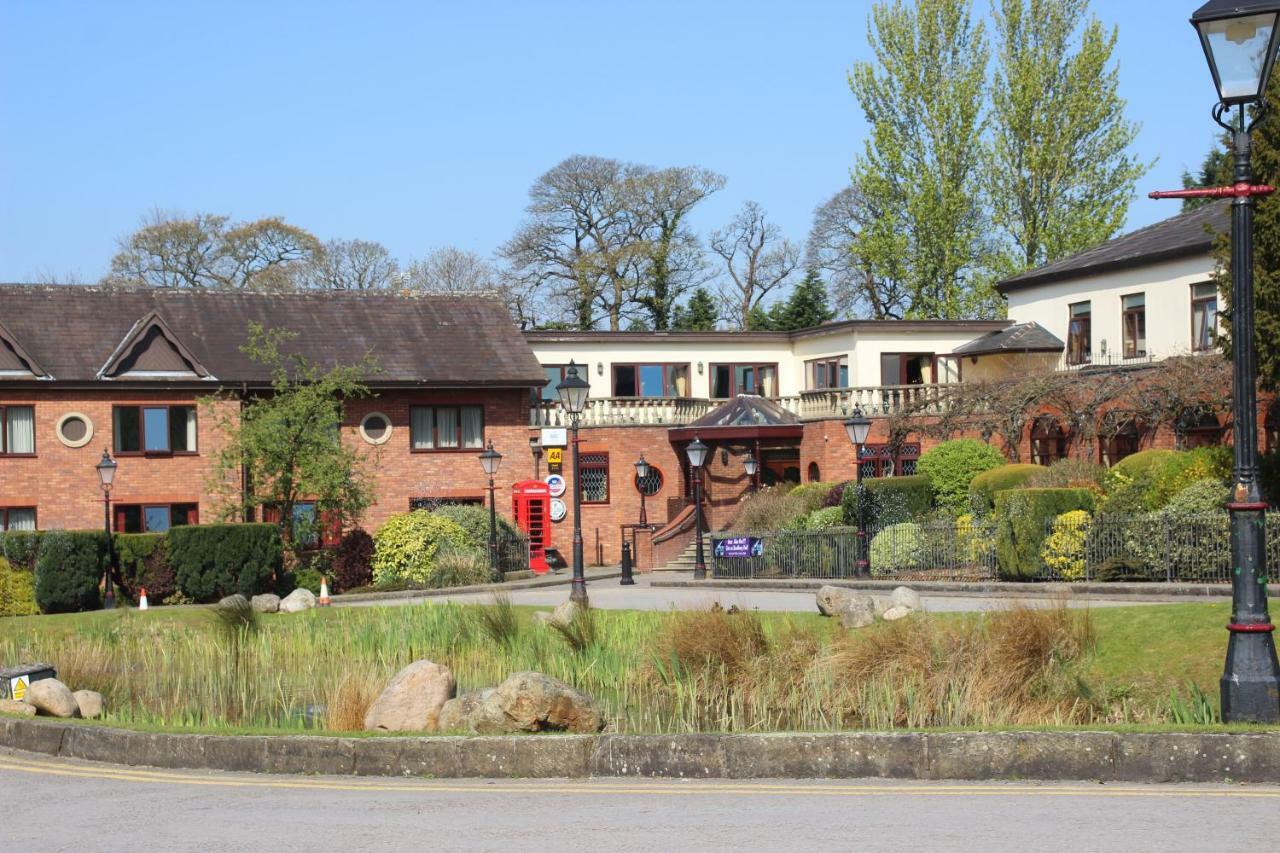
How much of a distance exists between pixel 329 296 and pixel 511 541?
34.5 feet

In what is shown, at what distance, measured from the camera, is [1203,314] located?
38.1m

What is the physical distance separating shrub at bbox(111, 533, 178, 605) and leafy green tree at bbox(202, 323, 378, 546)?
3652 millimetres

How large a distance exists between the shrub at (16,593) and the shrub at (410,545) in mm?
8354

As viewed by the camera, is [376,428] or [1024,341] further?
[376,428]

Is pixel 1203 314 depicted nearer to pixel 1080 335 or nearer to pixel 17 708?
pixel 1080 335

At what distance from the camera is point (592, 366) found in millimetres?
51469

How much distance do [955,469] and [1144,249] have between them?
27.7 ft

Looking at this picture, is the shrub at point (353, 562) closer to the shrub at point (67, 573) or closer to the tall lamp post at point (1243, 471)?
the shrub at point (67, 573)

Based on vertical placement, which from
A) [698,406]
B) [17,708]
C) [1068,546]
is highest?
[698,406]

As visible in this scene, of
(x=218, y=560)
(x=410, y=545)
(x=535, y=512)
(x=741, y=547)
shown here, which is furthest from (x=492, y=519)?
(x=218, y=560)

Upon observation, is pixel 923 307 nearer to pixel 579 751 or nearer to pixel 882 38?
pixel 882 38

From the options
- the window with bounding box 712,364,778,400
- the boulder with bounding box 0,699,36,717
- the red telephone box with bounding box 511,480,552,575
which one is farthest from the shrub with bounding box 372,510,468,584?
the boulder with bounding box 0,699,36,717

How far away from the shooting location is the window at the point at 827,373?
1987 inches

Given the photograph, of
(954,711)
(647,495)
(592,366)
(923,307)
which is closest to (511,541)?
(647,495)
